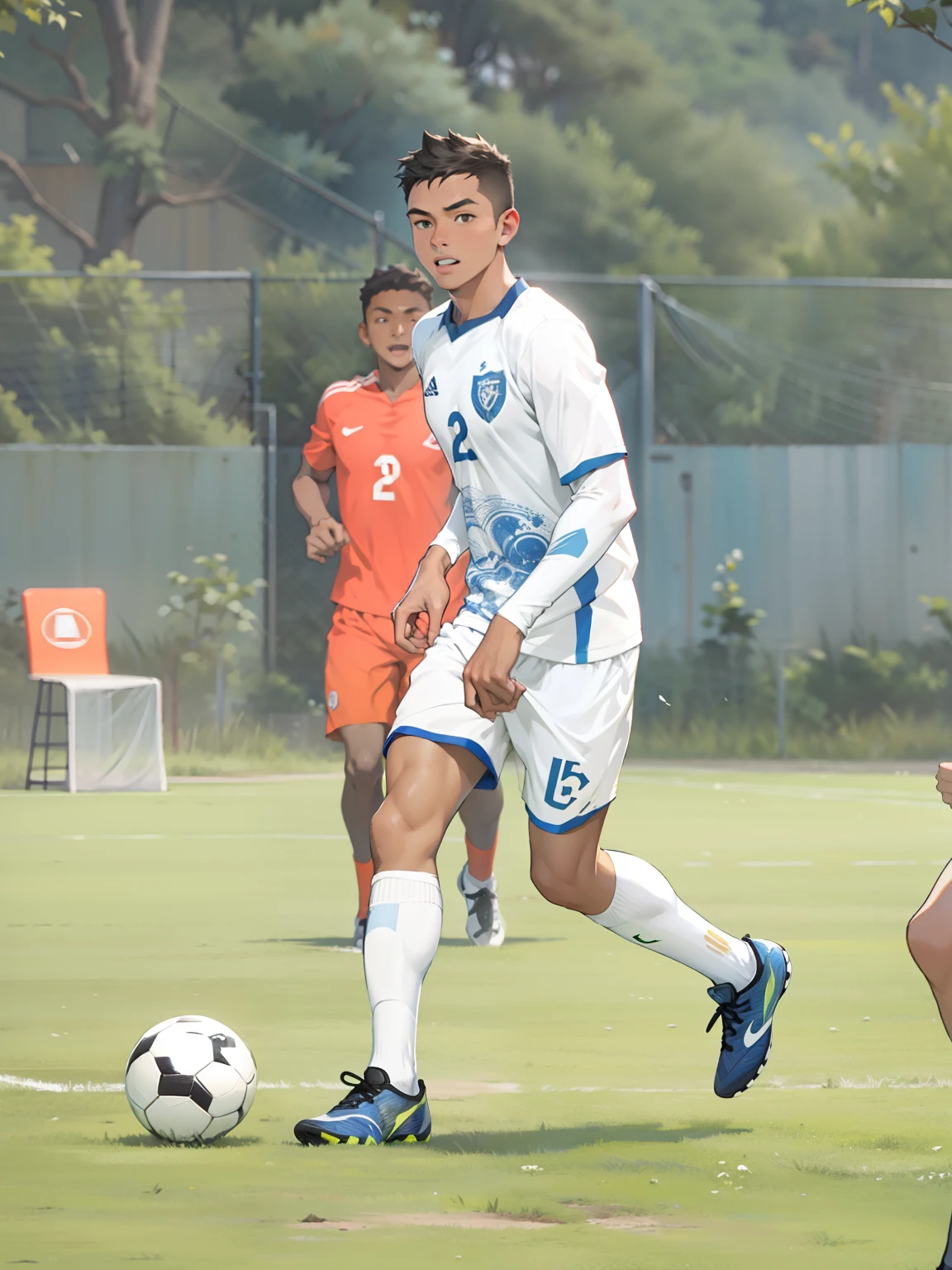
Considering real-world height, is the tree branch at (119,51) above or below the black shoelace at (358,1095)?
above

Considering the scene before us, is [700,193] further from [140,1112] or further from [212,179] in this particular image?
[140,1112]

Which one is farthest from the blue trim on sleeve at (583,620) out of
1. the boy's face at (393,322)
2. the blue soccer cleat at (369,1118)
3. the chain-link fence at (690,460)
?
the chain-link fence at (690,460)

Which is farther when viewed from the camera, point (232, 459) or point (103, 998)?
point (232, 459)

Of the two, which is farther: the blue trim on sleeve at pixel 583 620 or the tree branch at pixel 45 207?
the tree branch at pixel 45 207

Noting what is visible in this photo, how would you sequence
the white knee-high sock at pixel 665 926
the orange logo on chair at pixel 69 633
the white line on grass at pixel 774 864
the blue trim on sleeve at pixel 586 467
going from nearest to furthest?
1. the blue trim on sleeve at pixel 586 467
2. the white knee-high sock at pixel 665 926
3. the white line on grass at pixel 774 864
4. the orange logo on chair at pixel 69 633

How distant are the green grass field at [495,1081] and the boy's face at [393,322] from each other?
6.82ft

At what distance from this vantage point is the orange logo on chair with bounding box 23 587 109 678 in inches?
708

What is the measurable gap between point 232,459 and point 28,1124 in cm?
1499

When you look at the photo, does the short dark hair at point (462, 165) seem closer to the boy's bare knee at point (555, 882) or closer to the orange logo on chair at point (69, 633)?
the boy's bare knee at point (555, 882)

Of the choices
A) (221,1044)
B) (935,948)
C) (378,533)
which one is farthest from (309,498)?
(935,948)

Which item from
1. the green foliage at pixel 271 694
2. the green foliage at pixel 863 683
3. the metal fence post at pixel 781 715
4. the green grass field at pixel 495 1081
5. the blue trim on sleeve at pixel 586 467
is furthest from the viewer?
the green foliage at pixel 863 683

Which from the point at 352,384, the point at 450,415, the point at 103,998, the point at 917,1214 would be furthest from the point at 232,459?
the point at 917,1214

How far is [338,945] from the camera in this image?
9344 mm

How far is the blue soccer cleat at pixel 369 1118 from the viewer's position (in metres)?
5.62
